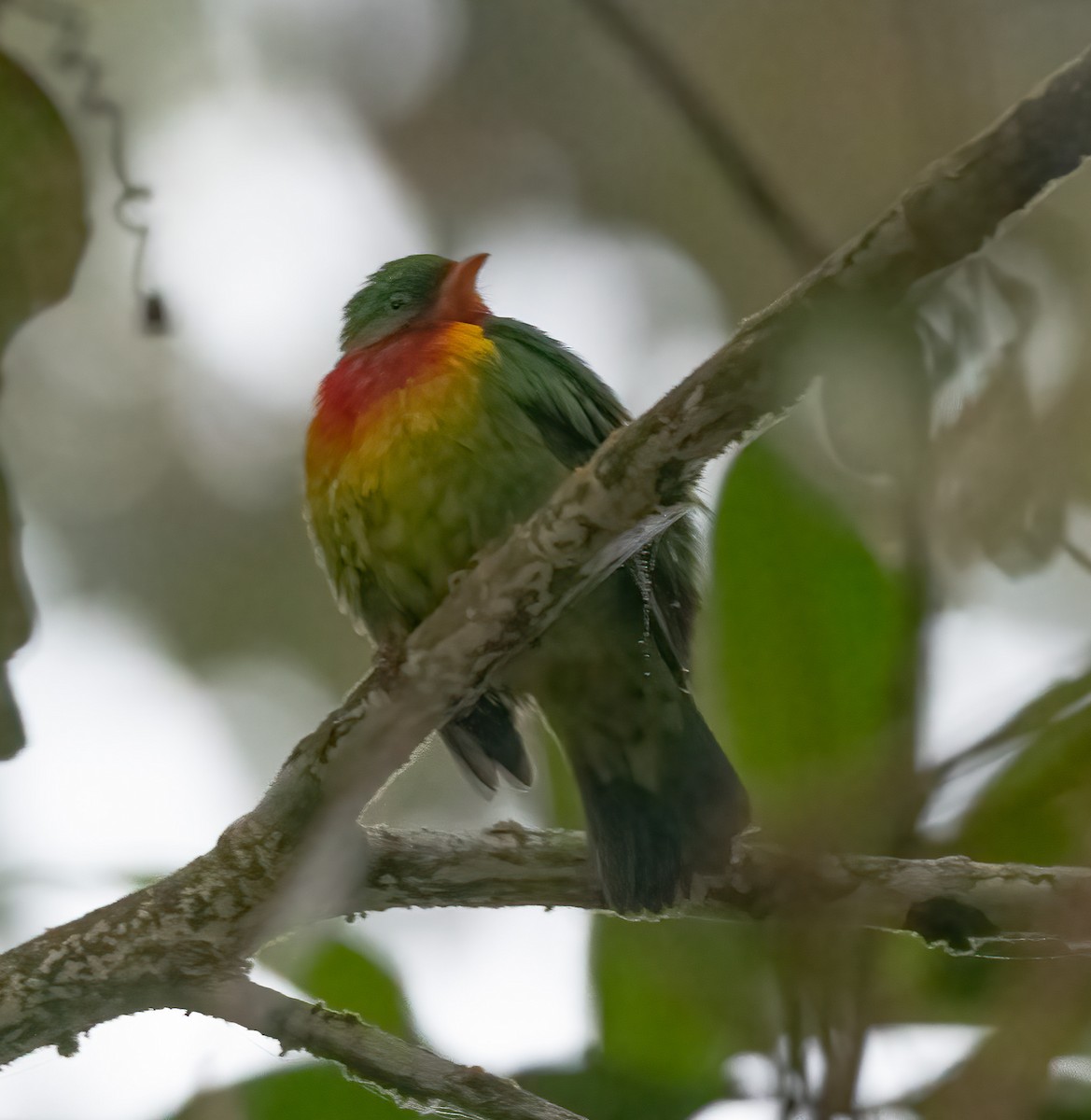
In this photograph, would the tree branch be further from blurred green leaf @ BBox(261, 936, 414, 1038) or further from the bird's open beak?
the bird's open beak

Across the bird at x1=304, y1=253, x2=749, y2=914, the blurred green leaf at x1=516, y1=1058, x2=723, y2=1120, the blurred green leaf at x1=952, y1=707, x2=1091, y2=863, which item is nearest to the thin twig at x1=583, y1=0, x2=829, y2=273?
the bird at x1=304, y1=253, x2=749, y2=914

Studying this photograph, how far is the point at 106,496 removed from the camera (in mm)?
4918

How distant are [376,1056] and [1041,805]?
960mm

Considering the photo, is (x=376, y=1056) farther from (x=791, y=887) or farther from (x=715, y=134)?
(x=715, y=134)

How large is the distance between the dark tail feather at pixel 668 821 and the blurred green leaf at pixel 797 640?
214mm

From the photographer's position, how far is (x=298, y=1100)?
199 cm

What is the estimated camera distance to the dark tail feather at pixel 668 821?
2195 millimetres

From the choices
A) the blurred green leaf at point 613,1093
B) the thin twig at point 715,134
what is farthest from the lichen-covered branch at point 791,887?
the thin twig at point 715,134

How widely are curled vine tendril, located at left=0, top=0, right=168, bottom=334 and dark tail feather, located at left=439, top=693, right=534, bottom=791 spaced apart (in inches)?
40.0

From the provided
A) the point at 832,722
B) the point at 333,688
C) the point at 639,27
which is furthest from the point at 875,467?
the point at 333,688

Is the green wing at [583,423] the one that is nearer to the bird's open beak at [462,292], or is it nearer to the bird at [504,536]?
the bird at [504,536]

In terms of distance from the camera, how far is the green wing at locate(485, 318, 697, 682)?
8.13 ft

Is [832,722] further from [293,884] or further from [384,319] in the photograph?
[384,319]

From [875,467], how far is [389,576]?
105 centimetres
